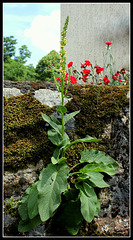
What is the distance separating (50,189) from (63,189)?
0.10m

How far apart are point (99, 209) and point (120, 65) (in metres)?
3.77

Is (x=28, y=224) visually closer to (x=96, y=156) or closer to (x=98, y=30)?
(x=96, y=156)

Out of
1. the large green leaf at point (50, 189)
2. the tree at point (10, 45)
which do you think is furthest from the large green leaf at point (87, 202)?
the tree at point (10, 45)

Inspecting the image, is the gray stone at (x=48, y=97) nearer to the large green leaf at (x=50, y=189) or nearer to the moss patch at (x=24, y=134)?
the moss patch at (x=24, y=134)

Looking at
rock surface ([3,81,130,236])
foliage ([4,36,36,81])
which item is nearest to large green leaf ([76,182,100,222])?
rock surface ([3,81,130,236])

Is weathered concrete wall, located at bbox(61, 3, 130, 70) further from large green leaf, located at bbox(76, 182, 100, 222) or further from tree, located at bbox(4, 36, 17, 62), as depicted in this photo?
tree, located at bbox(4, 36, 17, 62)

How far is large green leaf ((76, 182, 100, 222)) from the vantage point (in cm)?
153

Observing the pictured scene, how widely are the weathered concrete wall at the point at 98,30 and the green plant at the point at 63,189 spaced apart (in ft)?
11.5

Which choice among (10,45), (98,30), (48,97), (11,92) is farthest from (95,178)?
(10,45)

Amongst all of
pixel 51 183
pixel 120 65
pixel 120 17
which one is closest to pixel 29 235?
pixel 51 183

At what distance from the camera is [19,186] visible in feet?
5.81

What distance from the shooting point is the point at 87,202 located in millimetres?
1566

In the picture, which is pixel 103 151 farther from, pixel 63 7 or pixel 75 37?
pixel 63 7

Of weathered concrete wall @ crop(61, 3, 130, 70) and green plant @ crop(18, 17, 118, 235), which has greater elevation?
weathered concrete wall @ crop(61, 3, 130, 70)
